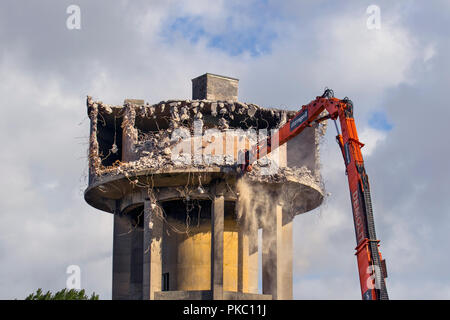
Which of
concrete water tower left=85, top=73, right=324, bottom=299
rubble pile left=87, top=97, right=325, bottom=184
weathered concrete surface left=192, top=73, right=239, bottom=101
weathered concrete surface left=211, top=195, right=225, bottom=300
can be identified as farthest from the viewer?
weathered concrete surface left=192, top=73, right=239, bottom=101

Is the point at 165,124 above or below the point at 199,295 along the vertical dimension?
above

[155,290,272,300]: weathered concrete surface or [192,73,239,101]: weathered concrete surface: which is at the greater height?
[192,73,239,101]: weathered concrete surface

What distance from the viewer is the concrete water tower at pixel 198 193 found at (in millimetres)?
38969

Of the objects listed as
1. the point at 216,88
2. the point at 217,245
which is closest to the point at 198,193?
the point at 217,245

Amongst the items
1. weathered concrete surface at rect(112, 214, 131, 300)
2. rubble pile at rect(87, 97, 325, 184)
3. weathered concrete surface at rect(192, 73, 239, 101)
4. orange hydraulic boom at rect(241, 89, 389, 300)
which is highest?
weathered concrete surface at rect(192, 73, 239, 101)

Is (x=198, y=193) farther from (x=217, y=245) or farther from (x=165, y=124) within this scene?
(x=165, y=124)

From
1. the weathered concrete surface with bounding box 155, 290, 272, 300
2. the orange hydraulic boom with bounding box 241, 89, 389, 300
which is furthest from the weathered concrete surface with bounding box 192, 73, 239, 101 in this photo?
the orange hydraulic boom with bounding box 241, 89, 389, 300

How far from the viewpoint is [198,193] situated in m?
39.5

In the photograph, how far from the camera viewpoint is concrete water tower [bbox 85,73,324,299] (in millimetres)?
38969

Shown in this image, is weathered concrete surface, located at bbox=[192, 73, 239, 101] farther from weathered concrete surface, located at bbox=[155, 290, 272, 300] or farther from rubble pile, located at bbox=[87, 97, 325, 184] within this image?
weathered concrete surface, located at bbox=[155, 290, 272, 300]

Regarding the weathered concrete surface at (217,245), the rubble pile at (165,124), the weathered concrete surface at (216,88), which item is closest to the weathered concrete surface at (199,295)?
the weathered concrete surface at (217,245)
